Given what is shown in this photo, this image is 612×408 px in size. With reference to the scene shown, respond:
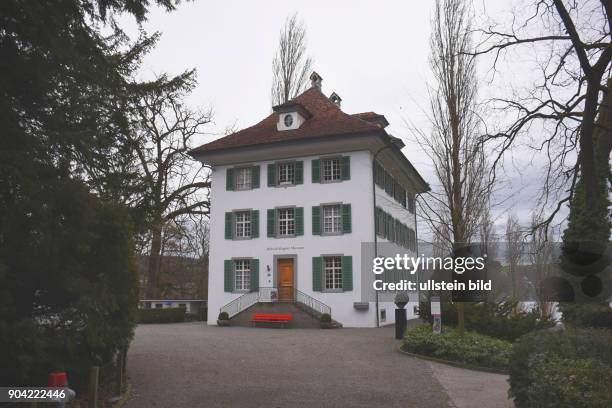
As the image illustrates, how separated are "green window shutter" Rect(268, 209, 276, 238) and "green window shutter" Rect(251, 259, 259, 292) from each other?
133 cm

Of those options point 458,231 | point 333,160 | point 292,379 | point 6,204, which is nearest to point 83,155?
point 6,204

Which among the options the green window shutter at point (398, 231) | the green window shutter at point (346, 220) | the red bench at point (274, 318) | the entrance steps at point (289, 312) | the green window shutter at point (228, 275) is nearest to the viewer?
the red bench at point (274, 318)

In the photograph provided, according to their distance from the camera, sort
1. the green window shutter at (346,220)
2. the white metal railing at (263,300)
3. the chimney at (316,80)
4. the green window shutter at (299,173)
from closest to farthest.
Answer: the white metal railing at (263,300)
the green window shutter at (346,220)
the green window shutter at (299,173)
the chimney at (316,80)

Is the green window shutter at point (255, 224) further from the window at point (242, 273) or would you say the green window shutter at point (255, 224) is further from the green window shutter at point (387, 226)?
the green window shutter at point (387, 226)

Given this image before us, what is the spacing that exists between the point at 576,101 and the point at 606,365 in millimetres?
4008

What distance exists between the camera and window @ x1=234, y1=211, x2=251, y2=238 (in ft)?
86.7

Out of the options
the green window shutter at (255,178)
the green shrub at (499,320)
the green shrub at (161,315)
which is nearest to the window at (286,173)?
the green window shutter at (255,178)

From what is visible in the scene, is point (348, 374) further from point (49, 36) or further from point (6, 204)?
point (49, 36)

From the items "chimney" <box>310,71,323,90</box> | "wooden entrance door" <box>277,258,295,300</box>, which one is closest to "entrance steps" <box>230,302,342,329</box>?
"wooden entrance door" <box>277,258,295,300</box>

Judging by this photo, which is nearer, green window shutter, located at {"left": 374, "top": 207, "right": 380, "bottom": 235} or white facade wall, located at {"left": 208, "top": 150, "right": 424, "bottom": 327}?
white facade wall, located at {"left": 208, "top": 150, "right": 424, "bottom": 327}

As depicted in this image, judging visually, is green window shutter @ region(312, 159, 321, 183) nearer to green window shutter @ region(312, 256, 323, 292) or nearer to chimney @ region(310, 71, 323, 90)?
green window shutter @ region(312, 256, 323, 292)

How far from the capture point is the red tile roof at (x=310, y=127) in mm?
24609

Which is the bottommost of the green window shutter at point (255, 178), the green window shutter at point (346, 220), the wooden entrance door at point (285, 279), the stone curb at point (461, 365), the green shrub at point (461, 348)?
the stone curb at point (461, 365)

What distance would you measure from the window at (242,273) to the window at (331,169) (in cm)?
516
